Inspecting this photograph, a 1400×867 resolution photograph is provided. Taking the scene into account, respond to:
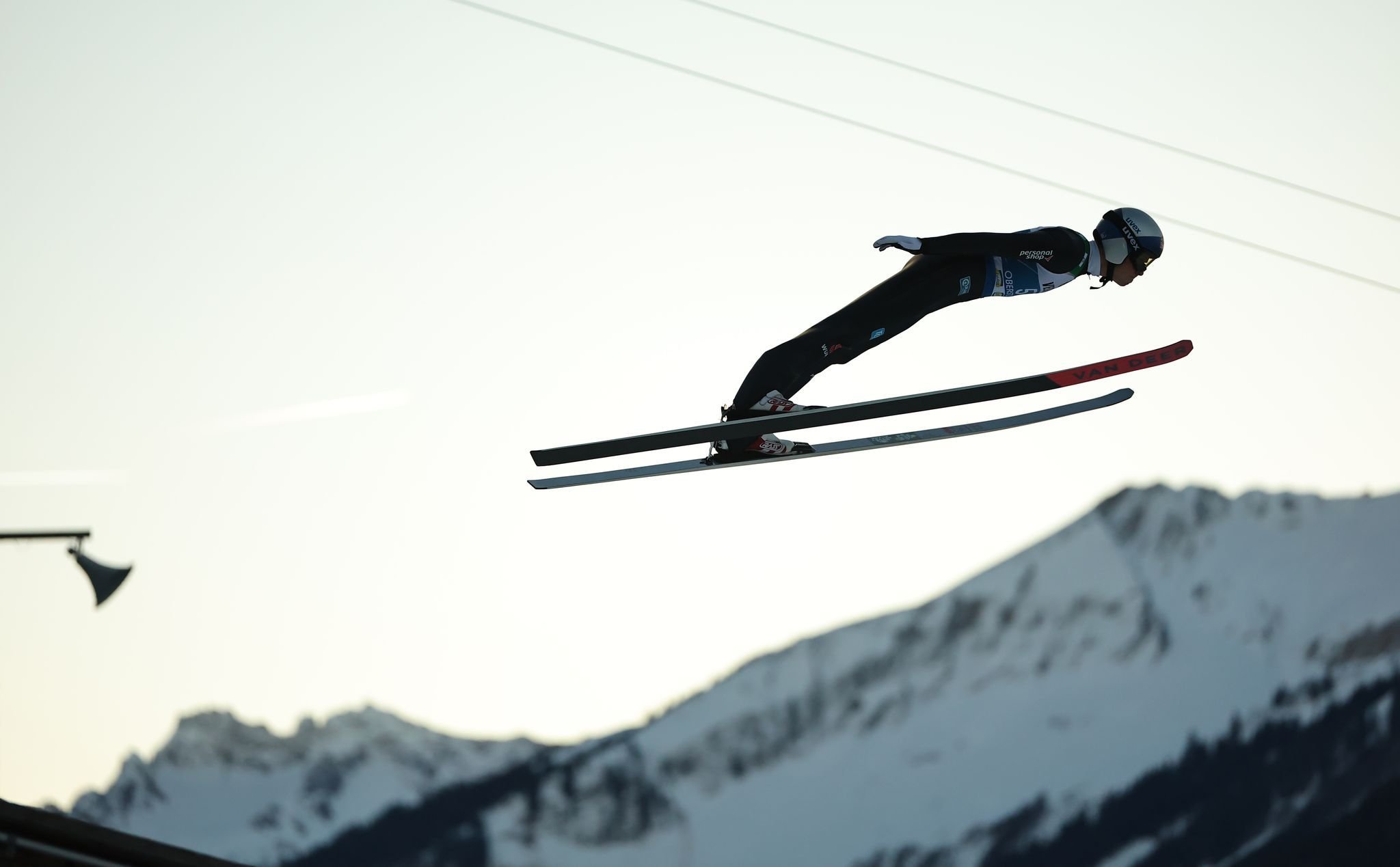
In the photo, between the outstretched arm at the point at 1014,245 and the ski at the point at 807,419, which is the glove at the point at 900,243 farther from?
the ski at the point at 807,419

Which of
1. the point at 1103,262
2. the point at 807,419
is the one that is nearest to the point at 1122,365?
the point at 1103,262

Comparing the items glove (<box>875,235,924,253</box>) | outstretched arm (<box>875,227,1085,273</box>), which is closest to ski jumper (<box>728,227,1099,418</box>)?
outstretched arm (<box>875,227,1085,273</box>)

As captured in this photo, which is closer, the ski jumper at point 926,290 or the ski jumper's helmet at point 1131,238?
the ski jumper at point 926,290

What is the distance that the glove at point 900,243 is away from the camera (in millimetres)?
7758

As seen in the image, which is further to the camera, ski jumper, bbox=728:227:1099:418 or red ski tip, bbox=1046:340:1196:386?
red ski tip, bbox=1046:340:1196:386

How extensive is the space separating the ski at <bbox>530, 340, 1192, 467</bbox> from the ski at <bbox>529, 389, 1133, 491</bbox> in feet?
0.80

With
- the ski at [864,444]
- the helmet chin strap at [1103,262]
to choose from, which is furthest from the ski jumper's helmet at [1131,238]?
the ski at [864,444]

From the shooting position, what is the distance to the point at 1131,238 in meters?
8.89

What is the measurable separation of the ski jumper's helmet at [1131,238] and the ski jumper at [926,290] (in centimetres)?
12

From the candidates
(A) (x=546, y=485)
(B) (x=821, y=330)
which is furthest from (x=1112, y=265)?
(A) (x=546, y=485)

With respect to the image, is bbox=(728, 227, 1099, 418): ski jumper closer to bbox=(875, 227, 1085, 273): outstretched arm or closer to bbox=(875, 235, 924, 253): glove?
bbox=(875, 227, 1085, 273): outstretched arm

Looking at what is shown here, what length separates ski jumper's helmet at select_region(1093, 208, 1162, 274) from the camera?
8.88m

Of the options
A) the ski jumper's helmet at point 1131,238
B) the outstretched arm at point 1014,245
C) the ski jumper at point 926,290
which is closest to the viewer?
the outstretched arm at point 1014,245

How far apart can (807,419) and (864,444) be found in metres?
0.99
